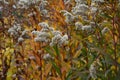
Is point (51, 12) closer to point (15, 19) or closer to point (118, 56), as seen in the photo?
point (15, 19)

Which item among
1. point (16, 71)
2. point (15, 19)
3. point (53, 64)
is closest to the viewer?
point (53, 64)

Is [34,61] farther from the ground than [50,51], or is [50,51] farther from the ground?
[50,51]

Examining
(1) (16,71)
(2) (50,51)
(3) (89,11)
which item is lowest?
(1) (16,71)

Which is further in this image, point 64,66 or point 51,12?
point 51,12

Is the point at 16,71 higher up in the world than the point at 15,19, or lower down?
lower down

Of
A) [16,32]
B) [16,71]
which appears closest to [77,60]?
[16,32]

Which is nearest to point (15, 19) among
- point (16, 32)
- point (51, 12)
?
point (51, 12)

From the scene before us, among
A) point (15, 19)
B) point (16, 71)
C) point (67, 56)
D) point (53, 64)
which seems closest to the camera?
point (53, 64)

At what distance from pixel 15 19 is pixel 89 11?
2.10m

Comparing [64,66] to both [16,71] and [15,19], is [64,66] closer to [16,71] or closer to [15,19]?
[16,71]

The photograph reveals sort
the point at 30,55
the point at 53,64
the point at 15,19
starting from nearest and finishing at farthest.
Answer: the point at 53,64 → the point at 30,55 → the point at 15,19

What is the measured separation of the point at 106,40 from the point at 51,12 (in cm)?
224

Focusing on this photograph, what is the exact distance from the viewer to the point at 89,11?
125 inches

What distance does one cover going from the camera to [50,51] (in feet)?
9.60
